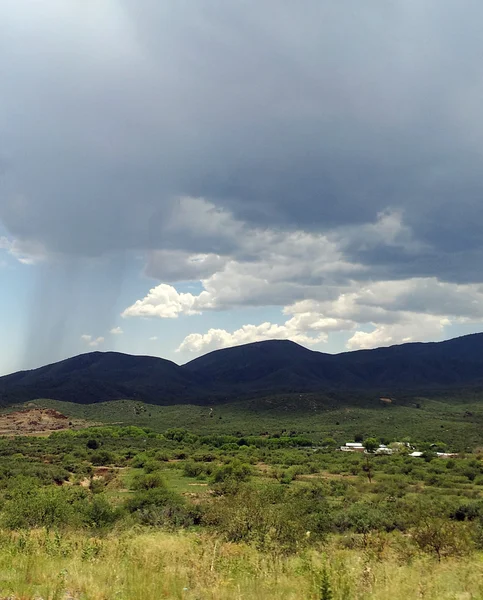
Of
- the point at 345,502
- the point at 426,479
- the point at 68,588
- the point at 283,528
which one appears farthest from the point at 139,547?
the point at 426,479

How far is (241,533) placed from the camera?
17.0 meters

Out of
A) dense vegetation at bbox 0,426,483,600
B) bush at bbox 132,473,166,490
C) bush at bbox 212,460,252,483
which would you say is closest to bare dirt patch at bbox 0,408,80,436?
dense vegetation at bbox 0,426,483,600

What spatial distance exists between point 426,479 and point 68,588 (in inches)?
1959

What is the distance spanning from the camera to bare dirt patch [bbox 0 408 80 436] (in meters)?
110

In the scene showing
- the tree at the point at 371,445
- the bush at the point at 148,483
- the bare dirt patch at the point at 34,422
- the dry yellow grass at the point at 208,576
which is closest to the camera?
the dry yellow grass at the point at 208,576

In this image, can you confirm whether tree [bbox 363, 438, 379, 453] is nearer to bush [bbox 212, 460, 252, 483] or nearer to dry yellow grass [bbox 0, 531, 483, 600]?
bush [bbox 212, 460, 252, 483]

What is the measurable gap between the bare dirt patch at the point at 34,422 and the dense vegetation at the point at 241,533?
54787 mm

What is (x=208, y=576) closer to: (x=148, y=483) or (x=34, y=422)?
(x=148, y=483)

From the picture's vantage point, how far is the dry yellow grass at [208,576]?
756cm

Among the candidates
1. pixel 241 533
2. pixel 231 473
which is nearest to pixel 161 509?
pixel 241 533

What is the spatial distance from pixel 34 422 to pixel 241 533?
116 m

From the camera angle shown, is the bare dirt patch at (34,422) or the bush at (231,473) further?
the bare dirt patch at (34,422)

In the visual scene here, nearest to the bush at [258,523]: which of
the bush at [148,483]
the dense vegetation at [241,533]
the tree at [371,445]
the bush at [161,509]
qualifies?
the dense vegetation at [241,533]

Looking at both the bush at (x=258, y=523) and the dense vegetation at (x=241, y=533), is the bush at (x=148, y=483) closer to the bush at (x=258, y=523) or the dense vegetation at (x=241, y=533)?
the dense vegetation at (x=241, y=533)
